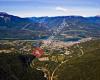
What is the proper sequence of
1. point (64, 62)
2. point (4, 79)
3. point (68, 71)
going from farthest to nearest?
point (64, 62) → point (68, 71) → point (4, 79)

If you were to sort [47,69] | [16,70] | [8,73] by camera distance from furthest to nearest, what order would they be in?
[47,69] < [16,70] < [8,73]

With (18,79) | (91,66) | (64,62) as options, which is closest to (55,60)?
(64,62)

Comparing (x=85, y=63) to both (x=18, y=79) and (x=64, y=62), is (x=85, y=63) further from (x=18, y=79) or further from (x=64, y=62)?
(x=18, y=79)

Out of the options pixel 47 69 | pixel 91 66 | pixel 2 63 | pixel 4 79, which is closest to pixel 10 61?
pixel 2 63

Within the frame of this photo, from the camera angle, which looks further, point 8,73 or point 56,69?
point 56,69

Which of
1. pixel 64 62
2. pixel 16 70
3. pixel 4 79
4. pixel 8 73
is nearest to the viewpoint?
pixel 4 79

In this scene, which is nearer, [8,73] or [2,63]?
[8,73]

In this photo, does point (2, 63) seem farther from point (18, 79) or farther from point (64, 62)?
point (64, 62)

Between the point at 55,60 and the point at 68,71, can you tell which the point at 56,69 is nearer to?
the point at 68,71

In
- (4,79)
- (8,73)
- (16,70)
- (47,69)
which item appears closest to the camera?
(4,79)
